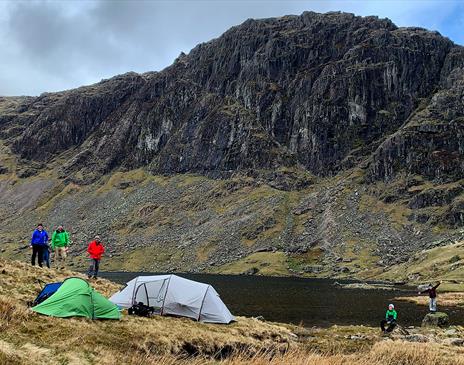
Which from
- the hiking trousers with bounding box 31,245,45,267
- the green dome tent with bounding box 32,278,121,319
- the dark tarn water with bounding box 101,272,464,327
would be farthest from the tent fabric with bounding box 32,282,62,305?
the dark tarn water with bounding box 101,272,464,327

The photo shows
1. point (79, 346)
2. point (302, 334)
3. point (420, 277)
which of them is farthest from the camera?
point (420, 277)

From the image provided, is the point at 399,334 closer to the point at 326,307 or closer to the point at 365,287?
the point at 326,307

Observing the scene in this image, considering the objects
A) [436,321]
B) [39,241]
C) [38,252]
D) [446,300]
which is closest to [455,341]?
[436,321]

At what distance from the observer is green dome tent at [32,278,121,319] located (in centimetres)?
2456

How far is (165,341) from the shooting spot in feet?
82.6

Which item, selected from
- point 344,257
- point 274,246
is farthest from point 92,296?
point 274,246

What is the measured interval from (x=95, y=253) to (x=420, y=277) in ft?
356

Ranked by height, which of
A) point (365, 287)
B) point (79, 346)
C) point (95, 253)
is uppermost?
point (95, 253)

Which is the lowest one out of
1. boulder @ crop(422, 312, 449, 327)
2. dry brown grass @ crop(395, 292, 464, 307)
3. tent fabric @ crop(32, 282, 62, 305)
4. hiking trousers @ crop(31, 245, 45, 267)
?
dry brown grass @ crop(395, 292, 464, 307)

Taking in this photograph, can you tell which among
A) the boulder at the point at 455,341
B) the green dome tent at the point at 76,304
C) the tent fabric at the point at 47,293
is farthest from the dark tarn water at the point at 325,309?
the tent fabric at the point at 47,293

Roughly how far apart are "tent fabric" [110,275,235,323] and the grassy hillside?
1314 mm

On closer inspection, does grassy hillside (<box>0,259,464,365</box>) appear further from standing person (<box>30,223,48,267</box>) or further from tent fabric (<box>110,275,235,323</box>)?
standing person (<box>30,223,48,267</box>)

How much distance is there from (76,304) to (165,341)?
5.23 metres

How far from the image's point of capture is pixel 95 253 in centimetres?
4003
